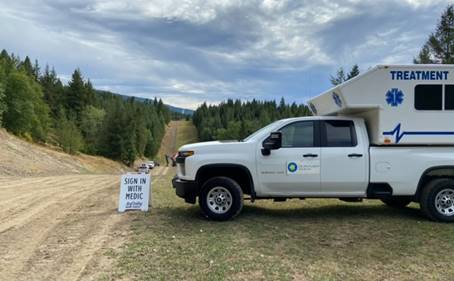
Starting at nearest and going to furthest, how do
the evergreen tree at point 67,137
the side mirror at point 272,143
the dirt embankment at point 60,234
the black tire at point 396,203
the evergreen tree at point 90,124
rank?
the dirt embankment at point 60,234 → the side mirror at point 272,143 → the black tire at point 396,203 → the evergreen tree at point 67,137 → the evergreen tree at point 90,124

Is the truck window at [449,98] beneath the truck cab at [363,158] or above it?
above

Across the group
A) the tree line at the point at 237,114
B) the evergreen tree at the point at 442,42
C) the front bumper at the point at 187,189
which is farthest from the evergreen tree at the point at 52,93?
the front bumper at the point at 187,189

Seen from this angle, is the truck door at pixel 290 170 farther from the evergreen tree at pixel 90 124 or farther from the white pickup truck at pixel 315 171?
the evergreen tree at pixel 90 124

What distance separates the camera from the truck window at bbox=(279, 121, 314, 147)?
765cm

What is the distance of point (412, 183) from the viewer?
7.61 metres

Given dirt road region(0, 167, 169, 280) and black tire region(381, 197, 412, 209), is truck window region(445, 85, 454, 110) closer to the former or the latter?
black tire region(381, 197, 412, 209)

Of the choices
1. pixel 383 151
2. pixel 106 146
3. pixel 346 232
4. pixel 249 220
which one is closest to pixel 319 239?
pixel 346 232

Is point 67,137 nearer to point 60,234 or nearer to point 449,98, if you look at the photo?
point 60,234

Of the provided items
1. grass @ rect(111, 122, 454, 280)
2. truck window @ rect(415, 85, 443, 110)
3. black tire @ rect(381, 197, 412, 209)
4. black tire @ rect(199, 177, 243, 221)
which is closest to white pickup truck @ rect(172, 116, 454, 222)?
black tire @ rect(199, 177, 243, 221)

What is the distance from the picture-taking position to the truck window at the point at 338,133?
768 cm

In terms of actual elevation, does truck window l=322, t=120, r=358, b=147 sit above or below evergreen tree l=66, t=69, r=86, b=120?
below

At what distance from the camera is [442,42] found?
101 feet

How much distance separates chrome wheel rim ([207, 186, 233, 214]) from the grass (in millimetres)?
318

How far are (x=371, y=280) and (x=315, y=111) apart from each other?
538cm
